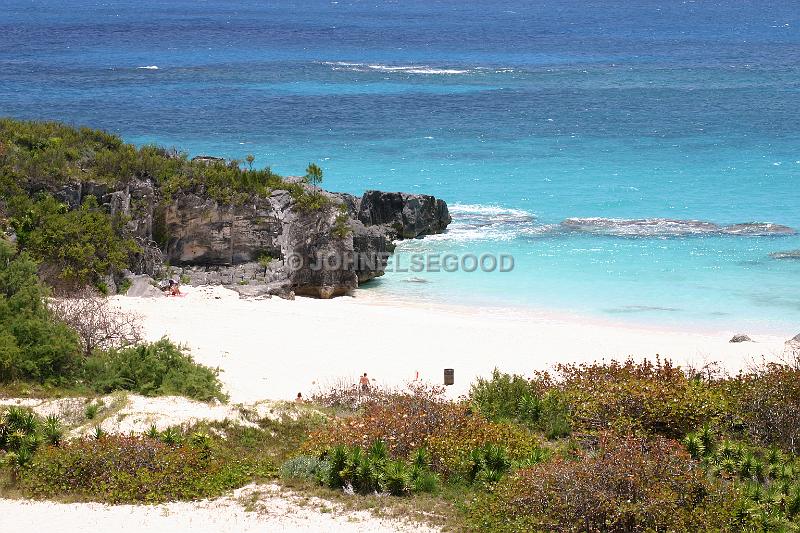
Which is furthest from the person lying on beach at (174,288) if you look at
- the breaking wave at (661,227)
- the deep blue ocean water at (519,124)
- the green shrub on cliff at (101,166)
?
the breaking wave at (661,227)

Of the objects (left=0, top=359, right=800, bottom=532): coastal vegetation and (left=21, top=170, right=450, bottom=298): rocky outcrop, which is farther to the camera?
(left=21, top=170, right=450, bottom=298): rocky outcrop

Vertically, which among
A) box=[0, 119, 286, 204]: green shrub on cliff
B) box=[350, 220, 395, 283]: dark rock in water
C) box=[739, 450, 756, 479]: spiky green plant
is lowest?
box=[739, 450, 756, 479]: spiky green plant

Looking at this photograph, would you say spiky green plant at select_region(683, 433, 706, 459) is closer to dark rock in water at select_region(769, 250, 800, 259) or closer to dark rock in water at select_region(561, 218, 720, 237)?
dark rock in water at select_region(769, 250, 800, 259)

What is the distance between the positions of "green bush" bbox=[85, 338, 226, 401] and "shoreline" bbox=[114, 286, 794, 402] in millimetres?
1021

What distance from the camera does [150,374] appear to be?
2298 cm

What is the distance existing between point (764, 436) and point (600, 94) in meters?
61.2

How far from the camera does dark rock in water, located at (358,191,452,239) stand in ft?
148

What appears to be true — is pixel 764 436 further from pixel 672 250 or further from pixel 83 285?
pixel 672 250

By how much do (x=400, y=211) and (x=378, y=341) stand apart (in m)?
15.8

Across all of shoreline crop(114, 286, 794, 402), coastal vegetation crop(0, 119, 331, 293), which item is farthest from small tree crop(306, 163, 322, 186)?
shoreline crop(114, 286, 794, 402)

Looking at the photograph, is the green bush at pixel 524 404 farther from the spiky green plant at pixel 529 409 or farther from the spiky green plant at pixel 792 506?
the spiky green plant at pixel 792 506

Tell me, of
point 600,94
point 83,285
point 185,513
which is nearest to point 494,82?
point 600,94

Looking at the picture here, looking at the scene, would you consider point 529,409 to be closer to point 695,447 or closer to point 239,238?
point 695,447

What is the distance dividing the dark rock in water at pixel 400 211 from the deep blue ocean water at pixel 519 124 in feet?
3.25
